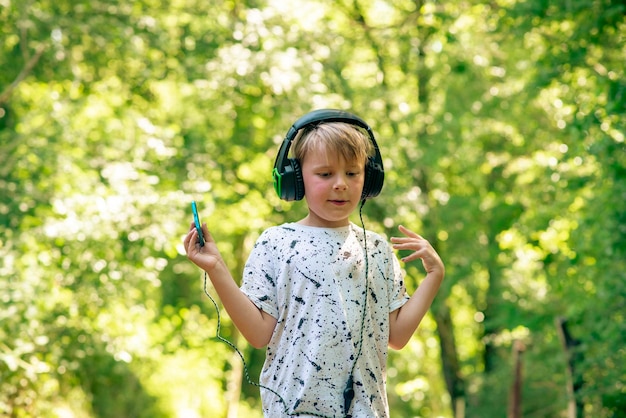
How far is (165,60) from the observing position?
10.1 meters

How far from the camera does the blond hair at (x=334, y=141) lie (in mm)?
2582

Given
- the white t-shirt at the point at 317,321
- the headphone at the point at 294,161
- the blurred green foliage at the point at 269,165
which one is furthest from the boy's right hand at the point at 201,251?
the blurred green foliage at the point at 269,165

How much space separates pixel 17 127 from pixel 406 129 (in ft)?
17.4

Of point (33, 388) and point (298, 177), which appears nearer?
point (298, 177)

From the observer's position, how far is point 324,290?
253cm

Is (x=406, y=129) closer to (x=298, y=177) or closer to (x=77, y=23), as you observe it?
(x=77, y=23)

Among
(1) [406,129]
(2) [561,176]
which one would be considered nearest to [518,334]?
(1) [406,129]

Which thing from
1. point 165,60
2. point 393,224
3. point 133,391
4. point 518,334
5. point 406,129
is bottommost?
point 133,391

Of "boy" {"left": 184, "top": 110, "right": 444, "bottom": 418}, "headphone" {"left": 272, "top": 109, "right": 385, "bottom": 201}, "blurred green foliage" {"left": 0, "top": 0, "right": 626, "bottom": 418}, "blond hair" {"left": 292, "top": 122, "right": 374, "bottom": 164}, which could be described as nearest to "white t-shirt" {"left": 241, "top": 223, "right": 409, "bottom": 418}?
"boy" {"left": 184, "top": 110, "right": 444, "bottom": 418}

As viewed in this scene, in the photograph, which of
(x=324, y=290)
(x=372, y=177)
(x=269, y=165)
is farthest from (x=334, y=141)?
(x=269, y=165)

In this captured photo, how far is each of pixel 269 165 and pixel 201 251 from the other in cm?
1102

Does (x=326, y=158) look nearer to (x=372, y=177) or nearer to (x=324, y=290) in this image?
(x=372, y=177)

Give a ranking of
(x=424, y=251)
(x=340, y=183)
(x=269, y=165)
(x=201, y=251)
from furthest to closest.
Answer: (x=269, y=165)
(x=424, y=251)
(x=340, y=183)
(x=201, y=251)

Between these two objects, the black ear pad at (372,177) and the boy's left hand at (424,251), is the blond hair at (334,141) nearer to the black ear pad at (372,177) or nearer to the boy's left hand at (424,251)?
the black ear pad at (372,177)
